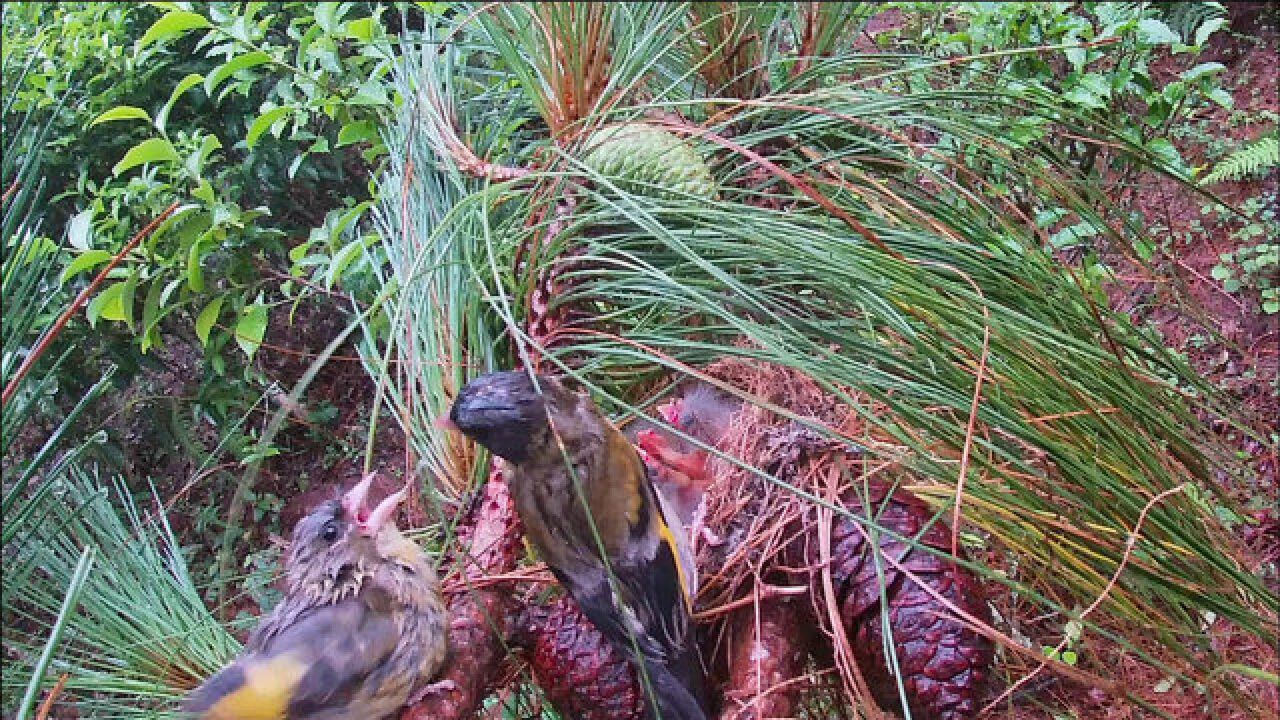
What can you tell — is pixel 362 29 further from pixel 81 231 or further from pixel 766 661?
pixel 766 661

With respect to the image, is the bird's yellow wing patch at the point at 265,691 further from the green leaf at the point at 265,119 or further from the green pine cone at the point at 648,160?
the green leaf at the point at 265,119

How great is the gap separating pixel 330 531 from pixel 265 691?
160 millimetres

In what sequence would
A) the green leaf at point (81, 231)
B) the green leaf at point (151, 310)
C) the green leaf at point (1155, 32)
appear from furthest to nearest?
the green leaf at point (151, 310) < the green leaf at point (81, 231) < the green leaf at point (1155, 32)

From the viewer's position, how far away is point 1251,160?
2.00m

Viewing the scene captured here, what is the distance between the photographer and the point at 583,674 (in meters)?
0.77

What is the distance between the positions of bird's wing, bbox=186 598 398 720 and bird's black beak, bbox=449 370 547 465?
0.18 meters

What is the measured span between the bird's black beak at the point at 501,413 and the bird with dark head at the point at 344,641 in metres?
0.15

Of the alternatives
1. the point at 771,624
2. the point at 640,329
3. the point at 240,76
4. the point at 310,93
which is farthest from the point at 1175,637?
the point at 240,76

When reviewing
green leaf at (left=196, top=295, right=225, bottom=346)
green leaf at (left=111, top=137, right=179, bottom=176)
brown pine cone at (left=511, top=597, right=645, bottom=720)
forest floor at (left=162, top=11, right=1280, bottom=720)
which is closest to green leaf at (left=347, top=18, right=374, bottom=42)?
green leaf at (left=111, top=137, right=179, bottom=176)

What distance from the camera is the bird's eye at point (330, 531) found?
35.1 inches

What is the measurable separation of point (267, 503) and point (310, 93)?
1.04 m

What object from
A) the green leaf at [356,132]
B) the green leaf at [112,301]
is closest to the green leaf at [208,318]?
the green leaf at [112,301]

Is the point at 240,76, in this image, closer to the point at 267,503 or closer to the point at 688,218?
the point at 267,503

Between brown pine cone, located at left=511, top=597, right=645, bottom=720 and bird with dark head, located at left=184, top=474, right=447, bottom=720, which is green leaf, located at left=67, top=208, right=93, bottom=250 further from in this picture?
brown pine cone, located at left=511, top=597, right=645, bottom=720
